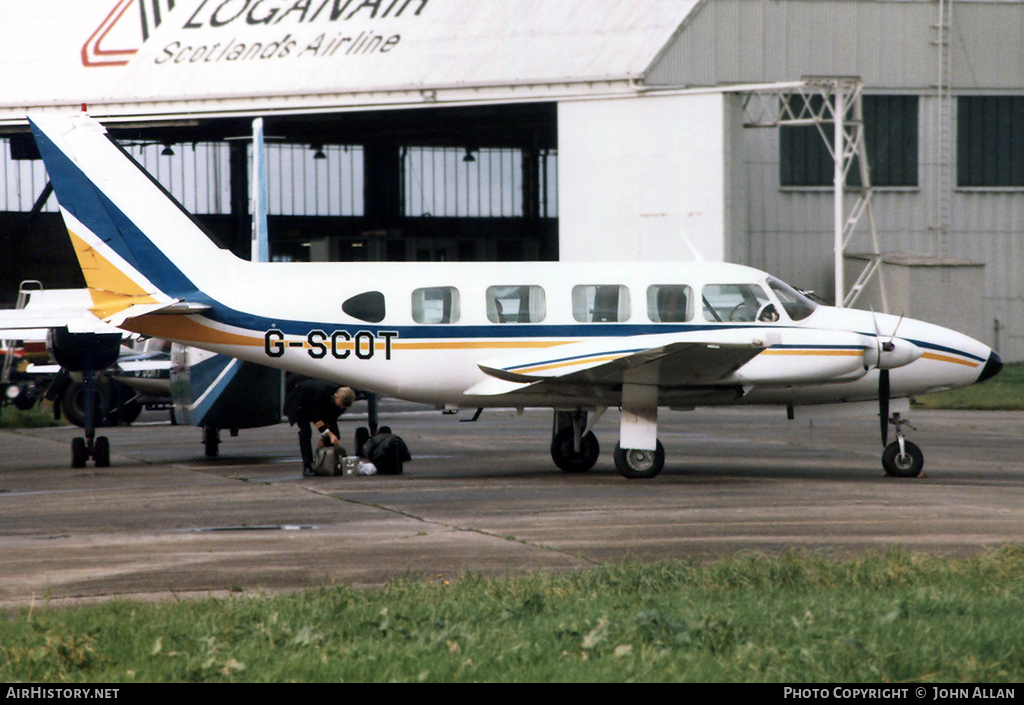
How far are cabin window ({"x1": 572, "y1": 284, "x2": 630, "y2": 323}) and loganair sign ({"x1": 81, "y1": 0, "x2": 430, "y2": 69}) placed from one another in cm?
1919

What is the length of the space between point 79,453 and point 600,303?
26.7ft

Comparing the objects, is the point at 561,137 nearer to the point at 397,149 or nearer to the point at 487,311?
the point at 487,311

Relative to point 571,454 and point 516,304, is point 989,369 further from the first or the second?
point 516,304

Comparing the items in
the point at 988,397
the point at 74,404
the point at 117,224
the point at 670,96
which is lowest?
the point at 988,397

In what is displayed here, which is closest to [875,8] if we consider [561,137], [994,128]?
[994,128]

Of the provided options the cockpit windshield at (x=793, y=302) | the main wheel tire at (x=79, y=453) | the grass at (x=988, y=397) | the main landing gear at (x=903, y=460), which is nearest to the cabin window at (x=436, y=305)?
the cockpit windshield at (x=793, y=302)

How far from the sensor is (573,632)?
261 inches

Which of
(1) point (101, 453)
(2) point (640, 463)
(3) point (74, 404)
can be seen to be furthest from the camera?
(3) point (74, 404)

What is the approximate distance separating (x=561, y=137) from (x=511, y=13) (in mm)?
3587

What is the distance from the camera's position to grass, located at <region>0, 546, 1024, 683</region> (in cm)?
599

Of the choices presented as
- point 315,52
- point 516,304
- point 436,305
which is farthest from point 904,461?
point 315,52

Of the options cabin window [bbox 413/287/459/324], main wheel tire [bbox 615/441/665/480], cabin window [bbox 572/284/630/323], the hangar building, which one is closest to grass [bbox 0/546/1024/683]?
main wheel tire [bbox 615/441/665/480]

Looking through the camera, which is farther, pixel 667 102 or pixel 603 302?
pixel 667 102

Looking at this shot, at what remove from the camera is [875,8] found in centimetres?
3300
